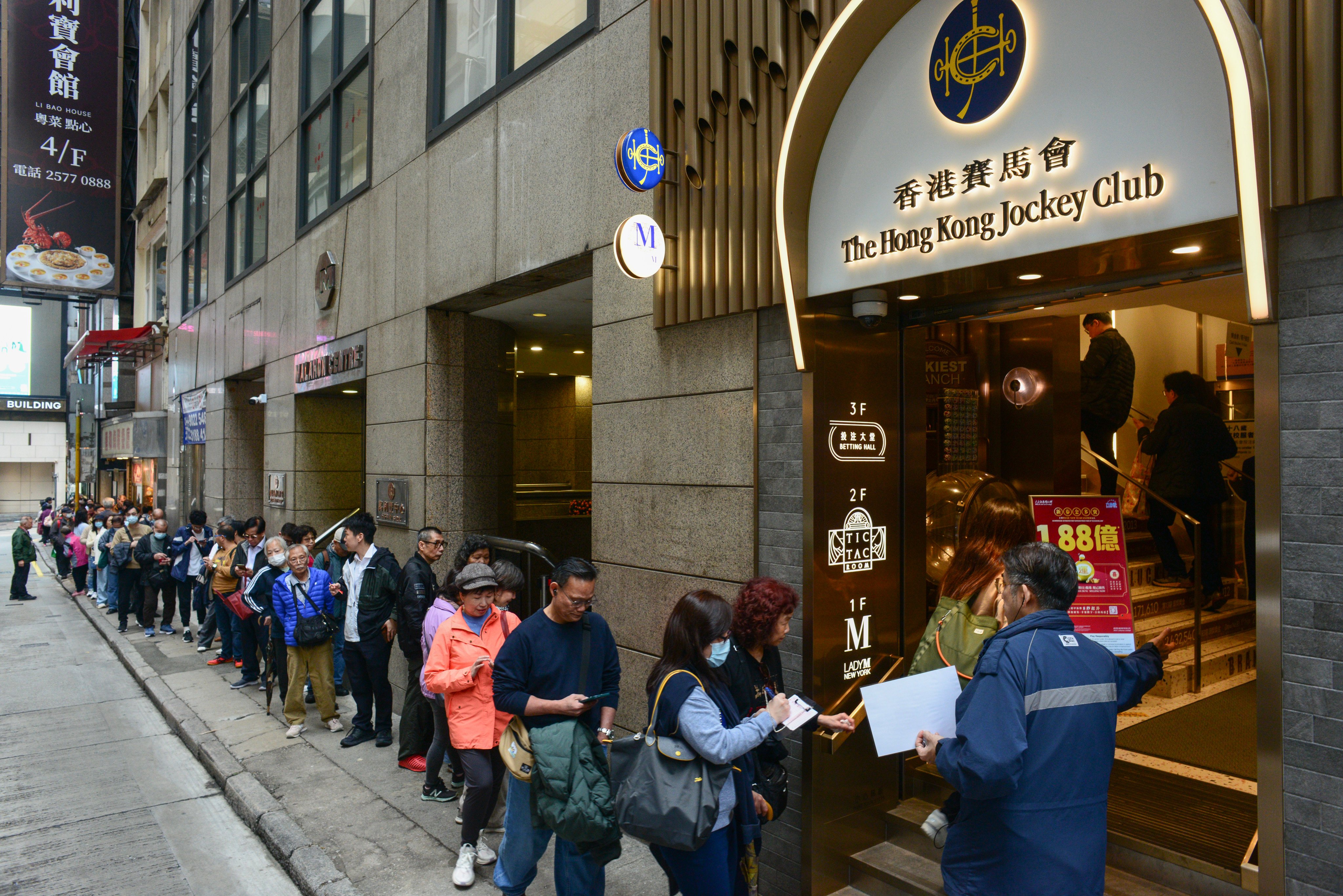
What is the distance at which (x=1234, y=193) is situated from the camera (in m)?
3.05

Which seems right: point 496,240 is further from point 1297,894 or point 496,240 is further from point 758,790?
point 1297,894

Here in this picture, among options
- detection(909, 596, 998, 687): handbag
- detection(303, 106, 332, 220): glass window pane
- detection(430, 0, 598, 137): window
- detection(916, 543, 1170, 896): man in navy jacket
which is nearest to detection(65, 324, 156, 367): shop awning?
detection(303, 106, 332, 220): glass window pane

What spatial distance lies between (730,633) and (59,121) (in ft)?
90.4

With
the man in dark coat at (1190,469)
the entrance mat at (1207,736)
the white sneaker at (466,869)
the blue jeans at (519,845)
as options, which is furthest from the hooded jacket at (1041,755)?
the man in dark coat at (1190,469)

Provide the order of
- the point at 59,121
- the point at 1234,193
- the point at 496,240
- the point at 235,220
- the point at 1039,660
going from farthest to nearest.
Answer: the point at 59,121, the point at 235,220, the point at 496,240, the point at 1234,193, the point at 1039,660

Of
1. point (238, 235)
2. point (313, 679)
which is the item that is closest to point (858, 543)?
point (313, 679)

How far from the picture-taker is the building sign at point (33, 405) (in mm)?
50000

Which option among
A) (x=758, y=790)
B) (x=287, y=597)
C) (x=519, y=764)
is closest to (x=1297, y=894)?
(x=758, y=790)

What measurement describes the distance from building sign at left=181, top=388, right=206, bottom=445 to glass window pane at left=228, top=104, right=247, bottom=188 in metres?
4.75

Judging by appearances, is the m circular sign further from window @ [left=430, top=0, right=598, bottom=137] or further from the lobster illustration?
the lobster illustration

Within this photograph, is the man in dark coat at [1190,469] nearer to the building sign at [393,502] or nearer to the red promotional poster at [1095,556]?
the red promotional poster at [1095,556]

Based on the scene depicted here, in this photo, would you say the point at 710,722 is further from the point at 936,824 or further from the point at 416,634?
the point at 416,634

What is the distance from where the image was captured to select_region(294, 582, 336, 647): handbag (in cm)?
786

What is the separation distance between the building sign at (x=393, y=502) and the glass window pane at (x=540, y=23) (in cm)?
448
